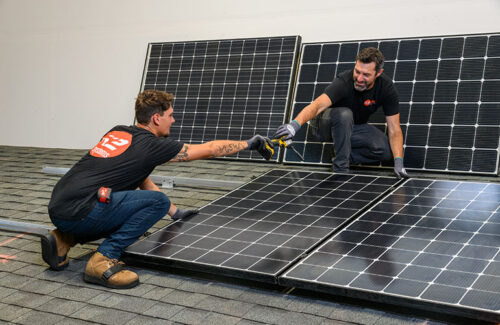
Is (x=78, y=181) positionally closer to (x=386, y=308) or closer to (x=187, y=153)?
(x=187, y=153)

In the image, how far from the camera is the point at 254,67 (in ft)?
26.0

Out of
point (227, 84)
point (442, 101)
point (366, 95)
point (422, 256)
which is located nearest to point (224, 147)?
point (422, 256)

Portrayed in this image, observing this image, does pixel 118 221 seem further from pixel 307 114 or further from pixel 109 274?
pixel 307 114

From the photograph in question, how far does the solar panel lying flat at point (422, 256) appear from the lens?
3189 millimetres

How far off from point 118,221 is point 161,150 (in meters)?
0.57

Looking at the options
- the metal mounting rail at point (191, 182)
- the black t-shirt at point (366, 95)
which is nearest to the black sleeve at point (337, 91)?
the black t-shirt at point (366, 95)

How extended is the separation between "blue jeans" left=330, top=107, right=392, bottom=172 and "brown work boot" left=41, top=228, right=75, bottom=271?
2.89 m

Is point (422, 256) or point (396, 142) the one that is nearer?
point (422, 256)

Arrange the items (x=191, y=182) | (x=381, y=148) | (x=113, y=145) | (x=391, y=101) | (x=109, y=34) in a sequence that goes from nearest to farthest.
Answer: (x=113, y=145) → (x=391, y=101) → (x=381, y=148) → (x=191, y=182) → (x=109, y=34)

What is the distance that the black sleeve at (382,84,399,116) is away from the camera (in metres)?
5.93

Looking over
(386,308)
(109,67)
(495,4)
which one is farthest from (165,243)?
(109,67)

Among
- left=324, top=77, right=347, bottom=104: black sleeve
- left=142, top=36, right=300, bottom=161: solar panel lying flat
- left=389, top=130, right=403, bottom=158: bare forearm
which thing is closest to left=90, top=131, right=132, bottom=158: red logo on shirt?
left=324, top=77, right=347, bottom=104: black sleeve

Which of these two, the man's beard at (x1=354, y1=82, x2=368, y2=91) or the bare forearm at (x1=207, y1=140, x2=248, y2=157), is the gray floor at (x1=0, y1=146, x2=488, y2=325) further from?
the man's beard at (x1=354, y1=82, x2=368, y2=91)

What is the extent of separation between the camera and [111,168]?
163 inches
